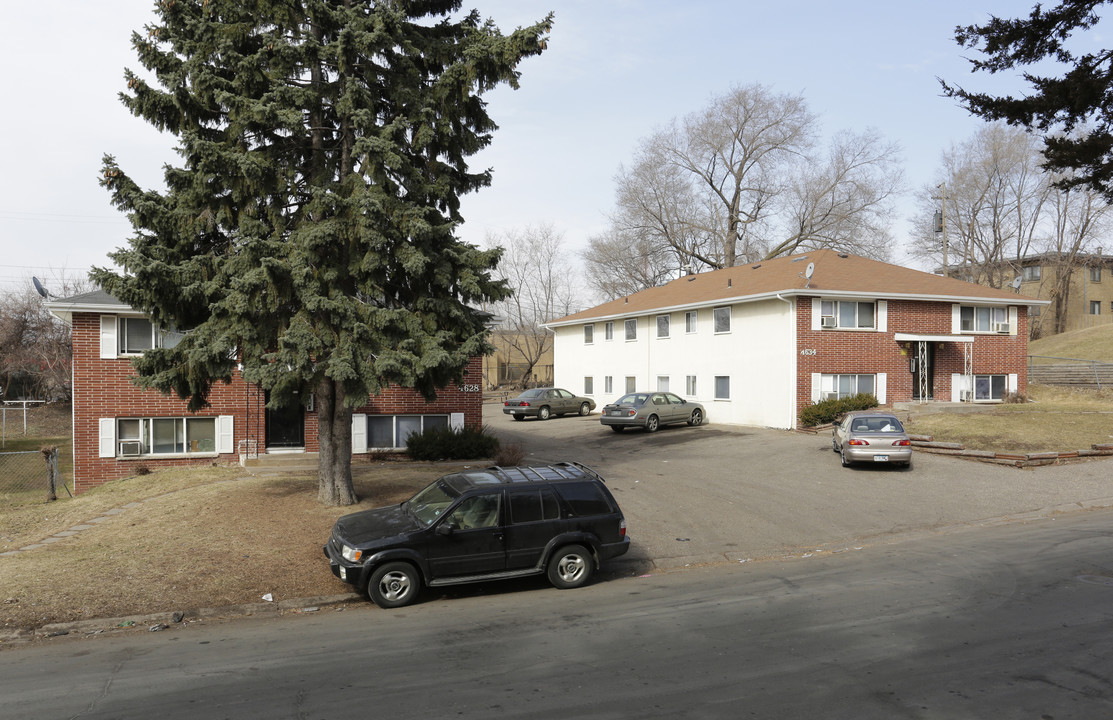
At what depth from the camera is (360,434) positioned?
21.5 meters

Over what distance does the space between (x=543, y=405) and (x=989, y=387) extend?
1987cm

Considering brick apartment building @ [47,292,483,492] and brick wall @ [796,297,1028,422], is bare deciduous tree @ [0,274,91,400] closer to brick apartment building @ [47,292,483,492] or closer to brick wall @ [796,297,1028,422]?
brick apartment building @ [47,292,483,492]

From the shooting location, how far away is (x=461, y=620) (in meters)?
8.37

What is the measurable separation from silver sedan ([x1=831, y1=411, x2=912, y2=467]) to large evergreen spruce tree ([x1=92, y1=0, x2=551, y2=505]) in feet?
34.8

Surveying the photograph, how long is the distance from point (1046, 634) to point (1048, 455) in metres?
14.8

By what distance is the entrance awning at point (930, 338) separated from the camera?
1161 inches

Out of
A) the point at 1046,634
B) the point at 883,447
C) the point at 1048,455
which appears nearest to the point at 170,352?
the point at 1046,634

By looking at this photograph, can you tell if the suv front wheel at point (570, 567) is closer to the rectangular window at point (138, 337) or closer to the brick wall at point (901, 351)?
the rectangular window at point (138, 337)

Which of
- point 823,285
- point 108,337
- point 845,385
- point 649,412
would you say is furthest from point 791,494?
point 108,337

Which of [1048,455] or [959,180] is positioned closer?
[1048,455]

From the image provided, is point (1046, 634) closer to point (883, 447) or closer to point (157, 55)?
point (883, 447)

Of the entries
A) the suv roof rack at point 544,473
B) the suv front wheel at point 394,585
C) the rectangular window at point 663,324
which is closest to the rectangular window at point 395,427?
the suv roof rack at point 544,473

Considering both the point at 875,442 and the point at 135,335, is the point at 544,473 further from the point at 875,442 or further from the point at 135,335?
the point at 135,335

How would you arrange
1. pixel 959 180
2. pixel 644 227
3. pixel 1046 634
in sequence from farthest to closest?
1. pixel 959 180
2. pixel 644 227
3. pixel 1046 634
